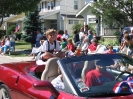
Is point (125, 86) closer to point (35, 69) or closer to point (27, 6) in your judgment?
point (35, 69)

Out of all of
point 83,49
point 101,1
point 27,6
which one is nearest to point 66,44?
point 83,49

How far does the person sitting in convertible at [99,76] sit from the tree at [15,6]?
807 inches

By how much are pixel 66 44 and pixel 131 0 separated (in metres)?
5.77

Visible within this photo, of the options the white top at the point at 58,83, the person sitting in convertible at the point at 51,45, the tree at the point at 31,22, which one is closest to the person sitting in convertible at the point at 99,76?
the white top at the point at 58,83

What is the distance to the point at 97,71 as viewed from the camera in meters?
3.83

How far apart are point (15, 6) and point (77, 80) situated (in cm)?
2110

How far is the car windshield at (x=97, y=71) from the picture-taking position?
11.6ft

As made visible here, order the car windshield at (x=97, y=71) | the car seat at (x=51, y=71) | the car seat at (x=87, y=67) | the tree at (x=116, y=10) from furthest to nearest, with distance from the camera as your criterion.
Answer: the tree at (x=116, y=10), the car seat at (x=51, y=71), the car seat at (x=87, y=67), the car windshield at (x=97, y=71)

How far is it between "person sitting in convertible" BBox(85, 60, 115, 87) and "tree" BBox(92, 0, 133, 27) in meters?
15.0

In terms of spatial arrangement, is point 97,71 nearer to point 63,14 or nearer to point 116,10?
point 116,10

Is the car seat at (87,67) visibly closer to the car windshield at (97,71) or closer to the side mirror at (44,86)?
the car windshield at (97,71)

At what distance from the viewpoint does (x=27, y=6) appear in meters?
24.2

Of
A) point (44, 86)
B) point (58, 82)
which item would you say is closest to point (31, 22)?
point (58, 82)

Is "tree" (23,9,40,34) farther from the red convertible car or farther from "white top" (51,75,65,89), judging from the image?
"white top" (51,75,65,89)
